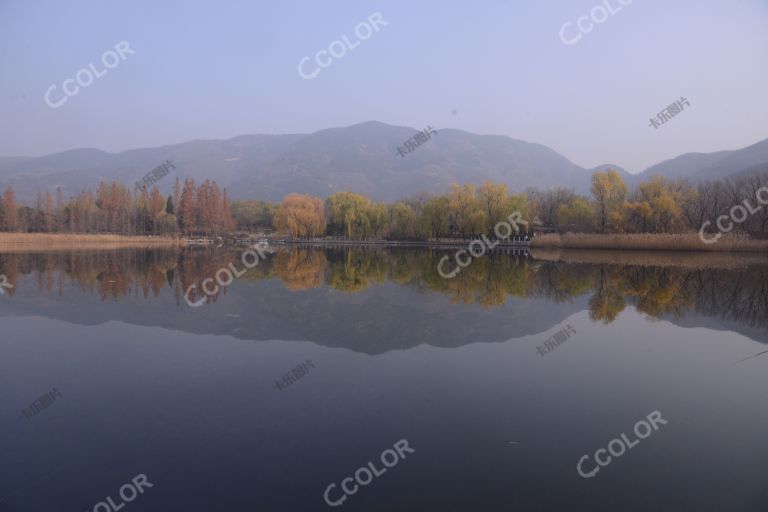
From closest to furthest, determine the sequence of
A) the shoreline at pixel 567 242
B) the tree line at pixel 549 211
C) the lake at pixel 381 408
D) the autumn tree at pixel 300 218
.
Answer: the lake at pixel 381 408, the shoreline at pixel 567 242, the tree line at pixel 549 211, the autumn tree at pixel 300 218

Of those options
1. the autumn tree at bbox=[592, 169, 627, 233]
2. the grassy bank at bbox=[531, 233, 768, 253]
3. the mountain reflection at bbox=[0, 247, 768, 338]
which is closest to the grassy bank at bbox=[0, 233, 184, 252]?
the mountain reflection at bbox=[0, 247, 768, 338]

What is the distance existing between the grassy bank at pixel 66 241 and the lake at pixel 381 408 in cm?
3863

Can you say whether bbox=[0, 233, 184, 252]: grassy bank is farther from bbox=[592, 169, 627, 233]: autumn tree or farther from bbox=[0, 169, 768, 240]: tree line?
bbox=[592, 169, 627, 233]: autumn tree

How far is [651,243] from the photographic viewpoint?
33.9 meters

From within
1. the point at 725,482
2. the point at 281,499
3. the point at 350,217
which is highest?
the point at 350,217

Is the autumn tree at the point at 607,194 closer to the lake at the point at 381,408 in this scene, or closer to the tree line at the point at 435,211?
the tree line at the point at 435,211

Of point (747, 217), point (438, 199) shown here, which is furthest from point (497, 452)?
point (438, 199)

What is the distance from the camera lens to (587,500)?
3.59 metres

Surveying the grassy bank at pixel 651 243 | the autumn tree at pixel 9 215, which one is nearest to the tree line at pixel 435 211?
the autumn tree at pixel 9 215

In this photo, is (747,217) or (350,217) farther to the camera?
(350,217)

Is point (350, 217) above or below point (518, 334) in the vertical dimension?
above

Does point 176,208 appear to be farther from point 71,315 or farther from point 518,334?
point 518,334

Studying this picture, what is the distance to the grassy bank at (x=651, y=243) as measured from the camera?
3059cm

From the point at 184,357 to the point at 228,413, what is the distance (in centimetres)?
261
